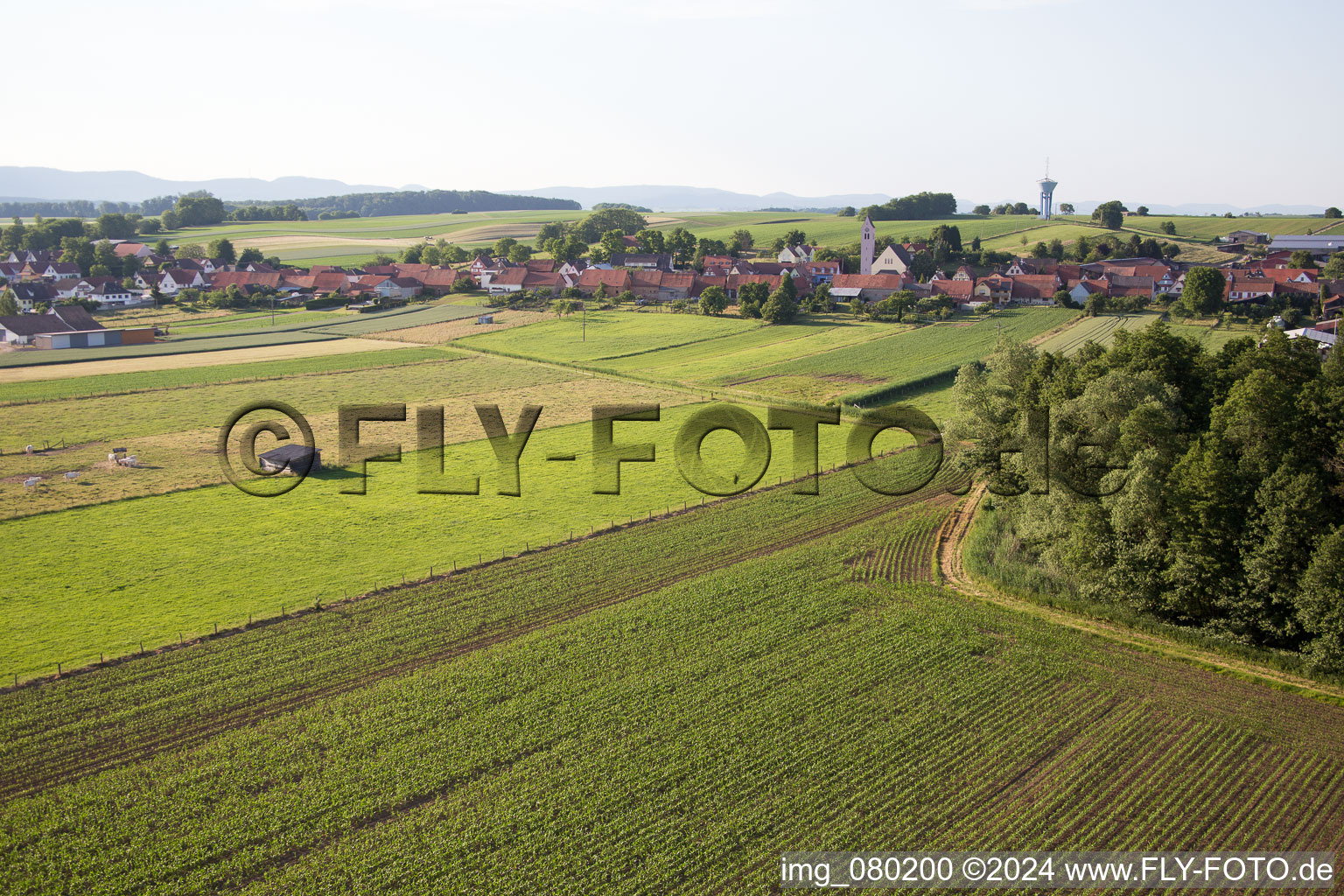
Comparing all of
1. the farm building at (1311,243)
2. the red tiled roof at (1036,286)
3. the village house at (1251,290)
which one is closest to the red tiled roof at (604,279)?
the red tiled roof at (1036,286)

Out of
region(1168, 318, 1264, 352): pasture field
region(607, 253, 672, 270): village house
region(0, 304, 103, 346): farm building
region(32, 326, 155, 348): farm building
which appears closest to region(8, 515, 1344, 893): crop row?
region(1168, 318, 1264, 352): pasture field

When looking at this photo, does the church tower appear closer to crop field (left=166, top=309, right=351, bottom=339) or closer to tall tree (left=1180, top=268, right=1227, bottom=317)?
tall tree (left=1180, top=268, right=1227, bottom=317)

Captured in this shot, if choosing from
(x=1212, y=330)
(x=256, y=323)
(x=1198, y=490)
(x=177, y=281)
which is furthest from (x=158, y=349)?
(x=1212, y=330)

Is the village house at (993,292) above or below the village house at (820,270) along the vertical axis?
below

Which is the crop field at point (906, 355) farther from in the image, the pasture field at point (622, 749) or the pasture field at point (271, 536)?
the pasture field at point (622, 749)

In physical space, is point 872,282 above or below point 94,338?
above

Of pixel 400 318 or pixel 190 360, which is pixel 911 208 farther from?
pixel 190 360
